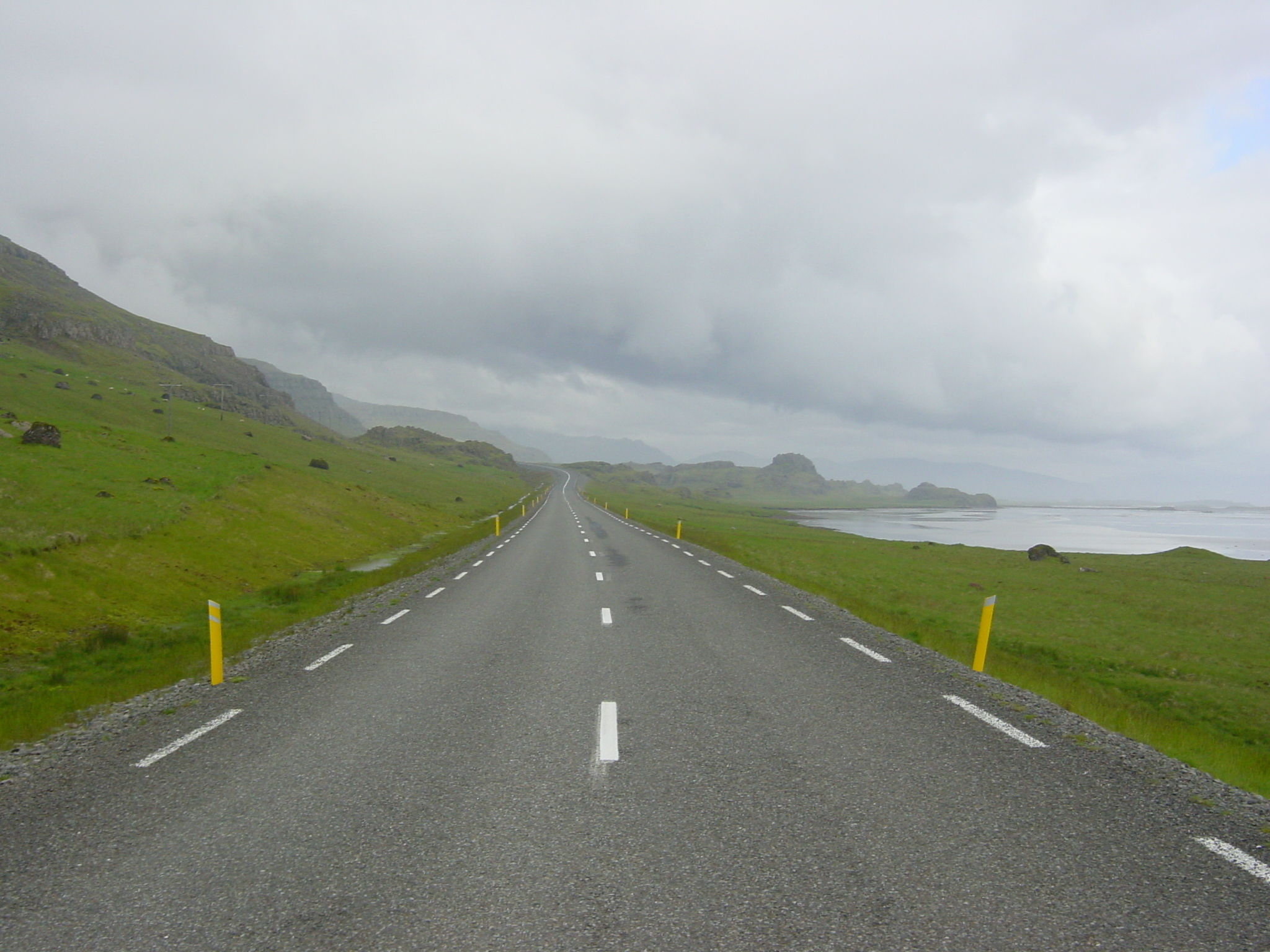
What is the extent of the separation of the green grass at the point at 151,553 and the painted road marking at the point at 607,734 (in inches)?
268

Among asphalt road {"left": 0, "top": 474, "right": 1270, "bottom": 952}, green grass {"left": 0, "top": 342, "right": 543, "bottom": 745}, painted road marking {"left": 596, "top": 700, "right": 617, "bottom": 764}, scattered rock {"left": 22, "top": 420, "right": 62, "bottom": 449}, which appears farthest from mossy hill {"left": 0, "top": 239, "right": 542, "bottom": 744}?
painted road marking {"left": 596, "top": 700, "right": 617, "bottom": 764}

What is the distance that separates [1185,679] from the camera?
15.8 metres

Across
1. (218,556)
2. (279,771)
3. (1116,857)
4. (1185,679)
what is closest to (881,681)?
(1116,857)

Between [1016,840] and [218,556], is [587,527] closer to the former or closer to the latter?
[218,556]

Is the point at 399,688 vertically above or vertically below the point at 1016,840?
below

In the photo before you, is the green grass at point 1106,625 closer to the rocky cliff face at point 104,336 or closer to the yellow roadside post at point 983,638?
the yellow roadside post at point 983,638

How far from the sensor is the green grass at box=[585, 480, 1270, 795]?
11.0 metres

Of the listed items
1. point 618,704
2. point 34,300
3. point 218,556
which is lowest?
point 218,556

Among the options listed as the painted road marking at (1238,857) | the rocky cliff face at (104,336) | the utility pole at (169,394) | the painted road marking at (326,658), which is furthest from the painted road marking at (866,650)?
the rocky cliff face at (104,336)

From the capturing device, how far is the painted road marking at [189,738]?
6676mm

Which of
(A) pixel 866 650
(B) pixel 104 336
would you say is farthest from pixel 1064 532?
(B) pixel 104 336

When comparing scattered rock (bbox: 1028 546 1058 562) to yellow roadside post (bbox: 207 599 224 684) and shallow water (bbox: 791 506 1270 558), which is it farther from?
yellow roadside post (bbox: 207 599 224 684)

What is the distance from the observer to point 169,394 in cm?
7956

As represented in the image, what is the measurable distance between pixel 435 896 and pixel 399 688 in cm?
525
